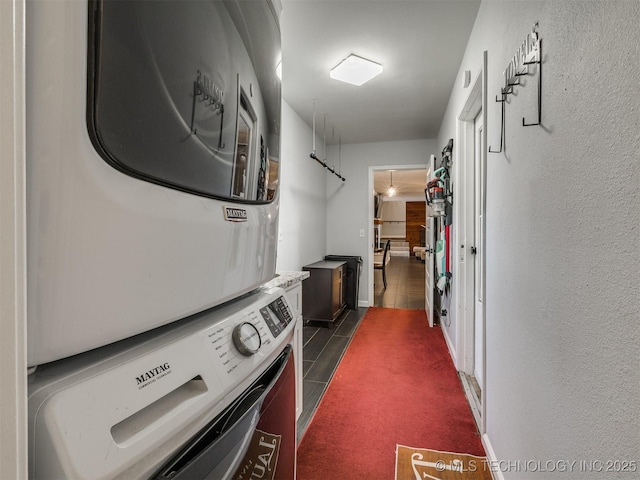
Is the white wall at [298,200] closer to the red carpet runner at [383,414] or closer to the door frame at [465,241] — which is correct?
the red carpet runner at [383,414]

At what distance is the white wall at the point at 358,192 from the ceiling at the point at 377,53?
84cm

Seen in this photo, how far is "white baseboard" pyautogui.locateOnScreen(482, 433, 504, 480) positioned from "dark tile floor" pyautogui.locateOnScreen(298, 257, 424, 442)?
3.18ft

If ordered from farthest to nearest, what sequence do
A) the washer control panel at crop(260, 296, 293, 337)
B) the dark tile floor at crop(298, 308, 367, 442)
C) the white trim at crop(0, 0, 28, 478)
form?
the dark tile floor at crop(298, 308, 367, 442) < the washer control panel at crop(260, 296, 293, 337) < the white trim at crop(0, 0, 28, 478)

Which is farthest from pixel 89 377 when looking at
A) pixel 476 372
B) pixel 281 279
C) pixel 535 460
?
pixel 476 372

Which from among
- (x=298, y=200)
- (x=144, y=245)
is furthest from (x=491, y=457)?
(x=298, y=200)

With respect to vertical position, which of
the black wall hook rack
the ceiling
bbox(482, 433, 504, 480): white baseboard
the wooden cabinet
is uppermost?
the ceiling

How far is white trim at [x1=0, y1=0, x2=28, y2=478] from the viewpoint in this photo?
12.3 inches

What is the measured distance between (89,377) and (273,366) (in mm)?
465

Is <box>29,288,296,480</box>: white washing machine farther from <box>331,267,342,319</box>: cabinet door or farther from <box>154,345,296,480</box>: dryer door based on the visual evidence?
<box>331,267,342,319</box>: cabinet door

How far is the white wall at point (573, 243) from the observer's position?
63 cm

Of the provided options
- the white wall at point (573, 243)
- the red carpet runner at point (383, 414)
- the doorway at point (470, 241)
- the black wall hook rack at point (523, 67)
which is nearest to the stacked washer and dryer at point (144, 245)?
the white wall at point (573, 243)

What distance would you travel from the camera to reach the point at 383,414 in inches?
80.1

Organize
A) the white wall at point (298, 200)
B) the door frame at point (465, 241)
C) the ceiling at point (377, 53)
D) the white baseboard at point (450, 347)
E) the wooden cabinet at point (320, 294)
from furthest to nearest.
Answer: the wooden cabinet at point (320, 294) < the white wall at point (298, 200) < the white baseboard at point (450, 347) < the door frame at point (465, 241) < the ceiling at point (377, 53)

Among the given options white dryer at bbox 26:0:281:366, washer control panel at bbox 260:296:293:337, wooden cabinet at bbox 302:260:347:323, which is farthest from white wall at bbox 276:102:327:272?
white dryer at bbox 26:0:281:366
